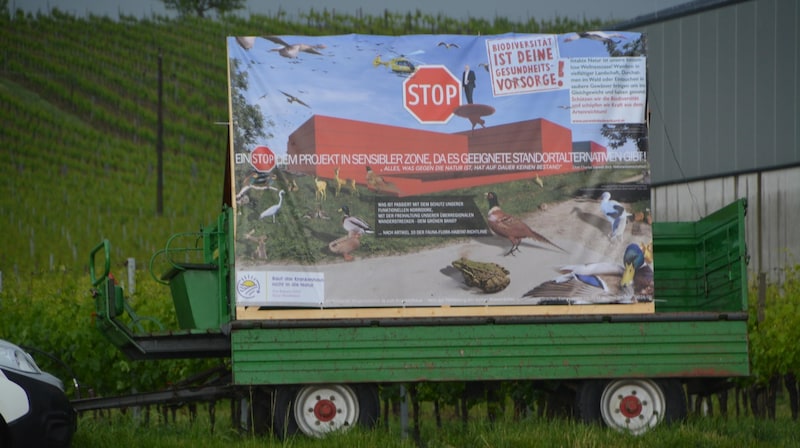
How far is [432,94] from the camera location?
1153cm

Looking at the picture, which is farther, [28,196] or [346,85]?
[28,196]

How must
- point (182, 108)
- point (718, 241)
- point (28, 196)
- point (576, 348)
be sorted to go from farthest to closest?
1. point (182, 108)
2. point (28, 196)
3. point (718, 241)
4. point (576, 348)

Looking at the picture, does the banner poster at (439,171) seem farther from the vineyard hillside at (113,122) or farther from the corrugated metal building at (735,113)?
the vineyard hillside at (113,122)

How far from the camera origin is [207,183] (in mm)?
46188

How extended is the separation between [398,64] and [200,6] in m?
55.6

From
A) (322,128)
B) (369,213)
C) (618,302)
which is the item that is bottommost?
(618,302)

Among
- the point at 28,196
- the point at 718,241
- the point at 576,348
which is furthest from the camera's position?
the point at 28,196

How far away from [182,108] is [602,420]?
41.9m

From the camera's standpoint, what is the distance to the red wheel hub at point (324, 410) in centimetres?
1121

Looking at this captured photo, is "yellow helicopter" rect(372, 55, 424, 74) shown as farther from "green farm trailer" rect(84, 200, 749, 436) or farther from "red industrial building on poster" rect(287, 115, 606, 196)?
"green farm trailer" rect(84, 200, 749, 436)

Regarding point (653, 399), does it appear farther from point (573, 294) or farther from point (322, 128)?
point (322, 128)

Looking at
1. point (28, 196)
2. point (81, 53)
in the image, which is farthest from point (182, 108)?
point (28, 196)

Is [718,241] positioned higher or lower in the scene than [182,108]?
lower

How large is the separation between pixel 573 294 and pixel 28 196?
3514cm
